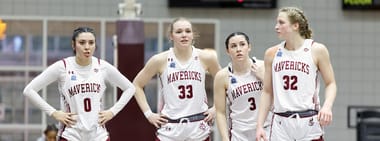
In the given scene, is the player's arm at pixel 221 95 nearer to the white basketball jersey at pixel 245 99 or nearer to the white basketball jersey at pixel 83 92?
the white basketball jersey at pixel 245 99

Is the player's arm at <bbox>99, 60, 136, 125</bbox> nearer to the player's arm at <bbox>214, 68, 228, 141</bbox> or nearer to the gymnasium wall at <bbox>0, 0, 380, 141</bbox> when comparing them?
the player's arm at <bbox>214, 68, 228, 141</bbox>

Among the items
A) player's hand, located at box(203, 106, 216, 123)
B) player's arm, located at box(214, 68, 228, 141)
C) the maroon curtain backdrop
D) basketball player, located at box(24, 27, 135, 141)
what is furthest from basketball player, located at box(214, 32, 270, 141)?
the maroon curtain backdrop

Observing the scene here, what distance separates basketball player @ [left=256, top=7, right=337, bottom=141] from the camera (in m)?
7.24

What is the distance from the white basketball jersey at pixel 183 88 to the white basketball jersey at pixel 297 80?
1.14 m

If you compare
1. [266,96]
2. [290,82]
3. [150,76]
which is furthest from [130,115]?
[290,82]

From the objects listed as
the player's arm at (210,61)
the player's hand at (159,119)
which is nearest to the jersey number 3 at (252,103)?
the player's arm at (210,61)

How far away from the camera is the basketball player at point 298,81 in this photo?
7.24 meters

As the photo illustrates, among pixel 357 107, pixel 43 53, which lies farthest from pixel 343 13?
pixel 43 53

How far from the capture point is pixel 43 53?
16.4 meters

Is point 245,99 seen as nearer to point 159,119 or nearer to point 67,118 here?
point 159,119

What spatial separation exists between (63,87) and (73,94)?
120 millimetres

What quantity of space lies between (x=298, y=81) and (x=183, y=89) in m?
1.34

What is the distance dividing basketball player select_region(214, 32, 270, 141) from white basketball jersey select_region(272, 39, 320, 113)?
88 cm

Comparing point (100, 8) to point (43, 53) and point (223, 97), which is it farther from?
point (223, 97)
